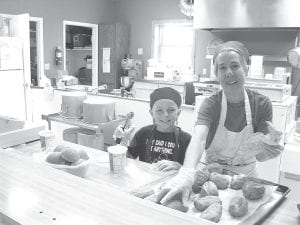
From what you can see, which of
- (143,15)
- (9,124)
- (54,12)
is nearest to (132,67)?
(143,15)

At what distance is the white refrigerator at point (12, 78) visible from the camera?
454 centimetres

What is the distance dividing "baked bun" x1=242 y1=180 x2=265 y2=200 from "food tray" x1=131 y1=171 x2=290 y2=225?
15 mm

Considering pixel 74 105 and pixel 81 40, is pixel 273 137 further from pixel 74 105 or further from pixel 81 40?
pixel 81 40

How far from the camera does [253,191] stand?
1068 millimetres

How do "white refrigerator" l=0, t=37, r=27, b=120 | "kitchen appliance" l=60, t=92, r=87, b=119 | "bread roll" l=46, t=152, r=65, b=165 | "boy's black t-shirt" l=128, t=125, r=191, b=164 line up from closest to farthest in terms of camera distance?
"bread roll" l=46, t=152, r=65, b=165
"boy's black t-shirt" l=128, t=125, r=191, b=164
"kitchen appliance" l=60, t=92, r=87, b=119
"white refrigerator" l=0, t=37, r=27, b=120

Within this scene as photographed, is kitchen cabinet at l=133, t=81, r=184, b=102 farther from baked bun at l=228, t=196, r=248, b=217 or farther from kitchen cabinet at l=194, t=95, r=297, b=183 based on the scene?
baked bun at l=228, t=196, r=248, b=217

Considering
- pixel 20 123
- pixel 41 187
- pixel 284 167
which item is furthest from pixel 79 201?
pixel 284 167

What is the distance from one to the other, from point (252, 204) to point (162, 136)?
939 mm

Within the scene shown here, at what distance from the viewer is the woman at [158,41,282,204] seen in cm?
158

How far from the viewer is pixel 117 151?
1.47 meters

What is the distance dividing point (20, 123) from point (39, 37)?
14.6ft

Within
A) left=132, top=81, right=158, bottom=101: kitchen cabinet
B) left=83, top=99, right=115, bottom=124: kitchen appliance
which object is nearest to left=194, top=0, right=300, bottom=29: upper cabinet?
left=132, top=81, right=158, bottom=101: kitchen cabinet

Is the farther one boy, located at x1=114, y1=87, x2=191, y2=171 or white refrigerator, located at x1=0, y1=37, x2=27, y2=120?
white refrigerator, located at x1=0, y1=37, x2=27, y2=120

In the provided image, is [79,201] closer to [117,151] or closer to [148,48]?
[117,151]
